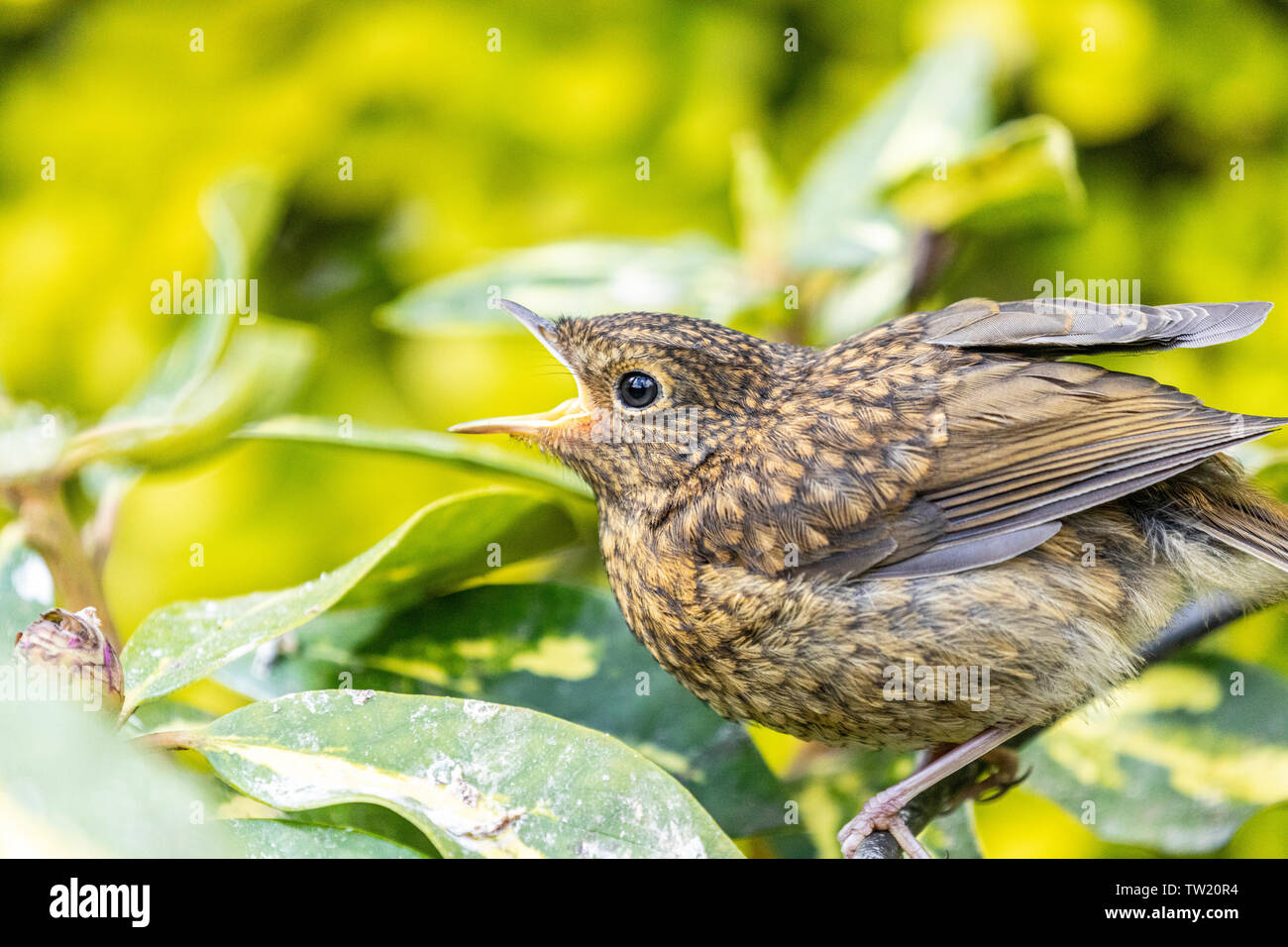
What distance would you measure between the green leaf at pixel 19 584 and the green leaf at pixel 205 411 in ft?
0.47

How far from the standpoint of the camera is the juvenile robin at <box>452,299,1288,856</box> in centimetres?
158

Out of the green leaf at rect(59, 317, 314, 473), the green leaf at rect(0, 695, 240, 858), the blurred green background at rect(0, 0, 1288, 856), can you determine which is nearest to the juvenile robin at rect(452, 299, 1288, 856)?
the green leaf at rect(59, 317, 314, 473)

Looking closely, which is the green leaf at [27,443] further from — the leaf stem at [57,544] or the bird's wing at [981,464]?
the bird's wing at [981,464]

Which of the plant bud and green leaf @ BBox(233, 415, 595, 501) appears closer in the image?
the plant bud

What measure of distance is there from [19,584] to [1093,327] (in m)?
1.63

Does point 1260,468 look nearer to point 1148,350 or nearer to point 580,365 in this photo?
point 1148,350

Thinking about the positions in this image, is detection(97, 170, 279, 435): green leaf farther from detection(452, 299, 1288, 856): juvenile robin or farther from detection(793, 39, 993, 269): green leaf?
detection(793, 39, 993, 269): green leaf

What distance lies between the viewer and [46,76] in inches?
117

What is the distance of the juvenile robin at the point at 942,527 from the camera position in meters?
1.58

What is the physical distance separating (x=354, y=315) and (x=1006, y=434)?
1.91 meters

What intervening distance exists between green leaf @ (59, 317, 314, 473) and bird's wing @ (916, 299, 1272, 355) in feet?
3.81

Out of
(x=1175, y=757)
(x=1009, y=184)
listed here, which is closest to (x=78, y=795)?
(x=1175, y=757)

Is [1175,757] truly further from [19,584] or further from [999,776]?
[19,584]
